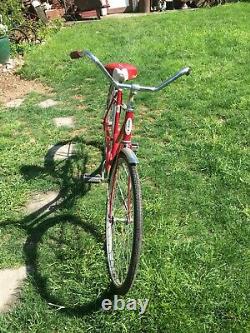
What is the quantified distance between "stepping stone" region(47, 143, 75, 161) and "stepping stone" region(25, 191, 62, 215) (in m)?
0.72

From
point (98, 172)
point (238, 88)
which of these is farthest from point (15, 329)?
point (238, 88)

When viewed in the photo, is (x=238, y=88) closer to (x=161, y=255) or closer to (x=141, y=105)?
(x=141, y=105)

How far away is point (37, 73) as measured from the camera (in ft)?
24.2

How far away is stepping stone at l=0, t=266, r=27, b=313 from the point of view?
295 cm

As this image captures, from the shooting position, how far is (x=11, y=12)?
984 centimetres

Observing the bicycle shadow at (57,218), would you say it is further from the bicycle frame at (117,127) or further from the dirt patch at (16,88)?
the dirt patch at (16,88)

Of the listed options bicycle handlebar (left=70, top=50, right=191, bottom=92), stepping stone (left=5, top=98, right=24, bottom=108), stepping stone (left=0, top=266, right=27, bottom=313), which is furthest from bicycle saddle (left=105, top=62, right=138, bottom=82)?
stepping stone (left=5, top=98, right=24, bottom=108)

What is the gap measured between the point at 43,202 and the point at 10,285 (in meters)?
1.06

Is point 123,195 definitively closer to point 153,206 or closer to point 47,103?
point 153,206

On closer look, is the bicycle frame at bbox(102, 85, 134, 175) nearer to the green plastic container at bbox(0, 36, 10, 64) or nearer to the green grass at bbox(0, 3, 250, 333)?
the green grass at bbox(0, 3, 250, 333)

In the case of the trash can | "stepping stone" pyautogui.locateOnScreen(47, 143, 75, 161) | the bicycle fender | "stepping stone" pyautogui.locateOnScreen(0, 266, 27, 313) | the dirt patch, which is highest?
the trash can

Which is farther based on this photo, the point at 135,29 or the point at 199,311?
the point at 135,29

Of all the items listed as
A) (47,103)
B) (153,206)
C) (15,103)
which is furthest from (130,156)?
(15,103)

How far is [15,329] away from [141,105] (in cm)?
389
